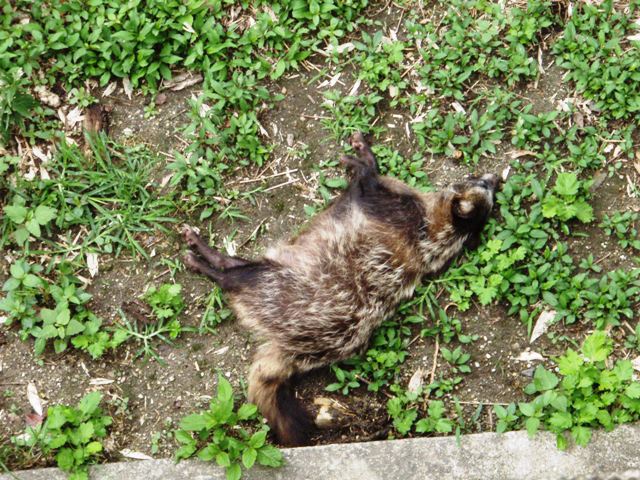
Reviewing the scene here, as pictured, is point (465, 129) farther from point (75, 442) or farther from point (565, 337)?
point (75, 442)

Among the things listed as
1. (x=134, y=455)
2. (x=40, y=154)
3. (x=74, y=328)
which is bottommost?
(x=134, y=455)

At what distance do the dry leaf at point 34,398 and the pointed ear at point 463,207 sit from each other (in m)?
3.30

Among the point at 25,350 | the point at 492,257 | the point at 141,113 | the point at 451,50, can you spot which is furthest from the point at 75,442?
the point at 451,50

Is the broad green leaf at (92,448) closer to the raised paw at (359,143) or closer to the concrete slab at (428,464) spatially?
the concrete slab at (428,464)

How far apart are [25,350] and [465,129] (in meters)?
3.73

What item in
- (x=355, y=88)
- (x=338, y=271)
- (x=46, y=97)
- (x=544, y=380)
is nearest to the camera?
(x=544, y=380)

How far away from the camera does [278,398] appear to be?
491 centimetres

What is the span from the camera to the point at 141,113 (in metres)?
5.56

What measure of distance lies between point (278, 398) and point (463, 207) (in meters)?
1.91

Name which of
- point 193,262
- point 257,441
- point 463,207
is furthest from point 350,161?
point 257,441

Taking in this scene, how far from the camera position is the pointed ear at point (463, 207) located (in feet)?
16.8

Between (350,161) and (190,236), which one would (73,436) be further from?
(350,161)

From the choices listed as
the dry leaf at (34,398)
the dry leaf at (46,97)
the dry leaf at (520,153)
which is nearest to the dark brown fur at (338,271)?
the dry leaf at (520,153)

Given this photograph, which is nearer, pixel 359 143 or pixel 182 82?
pixel 359 143
